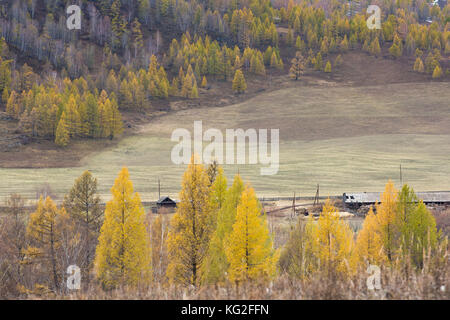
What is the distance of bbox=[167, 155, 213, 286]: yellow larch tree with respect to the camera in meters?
24.9

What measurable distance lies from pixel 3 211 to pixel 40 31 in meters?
132

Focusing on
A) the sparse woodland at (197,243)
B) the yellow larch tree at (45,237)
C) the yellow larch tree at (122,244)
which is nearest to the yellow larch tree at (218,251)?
the sparse woodland at (197,243)

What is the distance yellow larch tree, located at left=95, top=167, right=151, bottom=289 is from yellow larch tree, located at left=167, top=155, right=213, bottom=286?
1782 millimetres

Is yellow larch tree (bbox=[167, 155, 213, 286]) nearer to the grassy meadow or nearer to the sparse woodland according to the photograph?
the sparse woodland

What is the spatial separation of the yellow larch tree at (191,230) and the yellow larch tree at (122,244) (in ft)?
5.85

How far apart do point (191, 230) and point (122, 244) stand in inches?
153

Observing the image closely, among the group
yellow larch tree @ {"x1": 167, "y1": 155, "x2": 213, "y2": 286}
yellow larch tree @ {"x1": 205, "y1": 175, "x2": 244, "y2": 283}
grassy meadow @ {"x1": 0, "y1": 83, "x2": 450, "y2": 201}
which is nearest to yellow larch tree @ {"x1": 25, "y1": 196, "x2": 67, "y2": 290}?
yellow larch tree @ {"x1": 167, "y1": 155, "x2": 213, "y2": 286}

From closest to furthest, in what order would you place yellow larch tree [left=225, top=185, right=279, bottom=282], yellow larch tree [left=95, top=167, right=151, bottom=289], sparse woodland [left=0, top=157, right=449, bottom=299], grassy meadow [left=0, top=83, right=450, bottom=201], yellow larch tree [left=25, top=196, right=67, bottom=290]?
yellow larch tree [left=225, top=185, right=279, bottom=282], sparse woodland [left=0, top=157, right=449, bottom=299], yellow larch tree [left=95, top=167, right=151, bottom=289], yellow larch tree [left=25, top=196, right=67, bottom=290], grassy meadow [left=0, top=83, right=450, bottom=201]

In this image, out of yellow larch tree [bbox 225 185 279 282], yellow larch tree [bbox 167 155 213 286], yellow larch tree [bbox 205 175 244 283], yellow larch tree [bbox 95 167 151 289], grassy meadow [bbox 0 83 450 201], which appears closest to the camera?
yellow larch tree [bbox 225 185 279 282]

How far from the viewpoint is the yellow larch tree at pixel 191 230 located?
980 inches

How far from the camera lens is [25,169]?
7081cm

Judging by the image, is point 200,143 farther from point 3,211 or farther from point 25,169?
point 3,211

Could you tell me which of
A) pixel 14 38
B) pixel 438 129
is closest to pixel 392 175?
pixel 438 129
